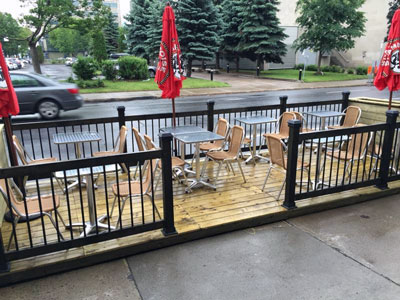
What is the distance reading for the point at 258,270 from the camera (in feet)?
12.1

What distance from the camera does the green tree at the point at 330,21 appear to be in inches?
1136

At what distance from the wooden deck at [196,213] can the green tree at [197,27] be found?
21.6 meters

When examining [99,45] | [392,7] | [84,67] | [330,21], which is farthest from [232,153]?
[392,7]

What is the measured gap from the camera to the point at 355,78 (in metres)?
30.2

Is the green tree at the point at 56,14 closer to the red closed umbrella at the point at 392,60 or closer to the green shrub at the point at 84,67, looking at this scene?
the green shrub at the point at 84,67

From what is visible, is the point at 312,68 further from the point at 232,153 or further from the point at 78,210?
the point at 78,210

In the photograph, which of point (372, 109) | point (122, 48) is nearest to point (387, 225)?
point (372, 109)

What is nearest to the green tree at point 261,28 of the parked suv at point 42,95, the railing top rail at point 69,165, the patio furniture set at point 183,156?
the parked suv at point 42,95

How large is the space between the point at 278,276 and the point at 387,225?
78.2 inches

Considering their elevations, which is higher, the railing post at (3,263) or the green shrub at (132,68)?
the green shrub at (132,68)

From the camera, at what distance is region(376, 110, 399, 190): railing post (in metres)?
5.29

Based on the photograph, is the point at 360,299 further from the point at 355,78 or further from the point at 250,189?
the point at 355,78

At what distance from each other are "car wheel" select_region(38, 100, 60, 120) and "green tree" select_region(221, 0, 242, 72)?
22169 millimetres

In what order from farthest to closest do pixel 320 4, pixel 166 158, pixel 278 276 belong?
pixel 320 4, pixel 166 158, pixel 278 276
